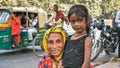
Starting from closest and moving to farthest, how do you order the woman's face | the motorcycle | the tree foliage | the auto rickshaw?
1. the woman's face
2. the motorcycle
3. the auto rickshaw
4. the tree foliage

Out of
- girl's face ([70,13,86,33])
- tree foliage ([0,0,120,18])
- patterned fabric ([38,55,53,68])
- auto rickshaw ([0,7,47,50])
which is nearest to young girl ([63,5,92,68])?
girl's face ([70,13,86,33])

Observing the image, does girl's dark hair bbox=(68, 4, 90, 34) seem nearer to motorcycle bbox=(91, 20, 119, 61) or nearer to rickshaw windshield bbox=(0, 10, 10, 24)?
motorcycle bbox=(91, 20, 119, 61)

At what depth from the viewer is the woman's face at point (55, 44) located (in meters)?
2.60

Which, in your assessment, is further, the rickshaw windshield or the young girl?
the rickshaw windshield

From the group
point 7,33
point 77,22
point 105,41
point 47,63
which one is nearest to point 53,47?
point 47,63

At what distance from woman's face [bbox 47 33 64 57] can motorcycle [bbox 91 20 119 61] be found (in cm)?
709

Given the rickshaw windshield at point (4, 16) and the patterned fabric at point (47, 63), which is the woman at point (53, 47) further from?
the rickshaw windshield at point (4, 16)

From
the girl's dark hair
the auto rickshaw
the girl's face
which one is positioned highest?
the girl's dark hair

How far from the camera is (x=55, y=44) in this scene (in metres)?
2.61

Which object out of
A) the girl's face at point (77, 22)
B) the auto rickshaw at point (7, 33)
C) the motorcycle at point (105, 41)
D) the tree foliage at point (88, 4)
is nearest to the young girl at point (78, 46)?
the girl's face at point (77, 22)

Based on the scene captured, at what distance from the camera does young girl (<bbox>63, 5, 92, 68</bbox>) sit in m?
2.68

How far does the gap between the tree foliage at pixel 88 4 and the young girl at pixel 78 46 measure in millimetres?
28824

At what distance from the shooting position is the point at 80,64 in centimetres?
270

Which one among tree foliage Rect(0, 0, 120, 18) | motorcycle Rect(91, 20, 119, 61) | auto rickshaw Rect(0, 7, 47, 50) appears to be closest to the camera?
motorcycle Rect(91, 20, 119, 61)
